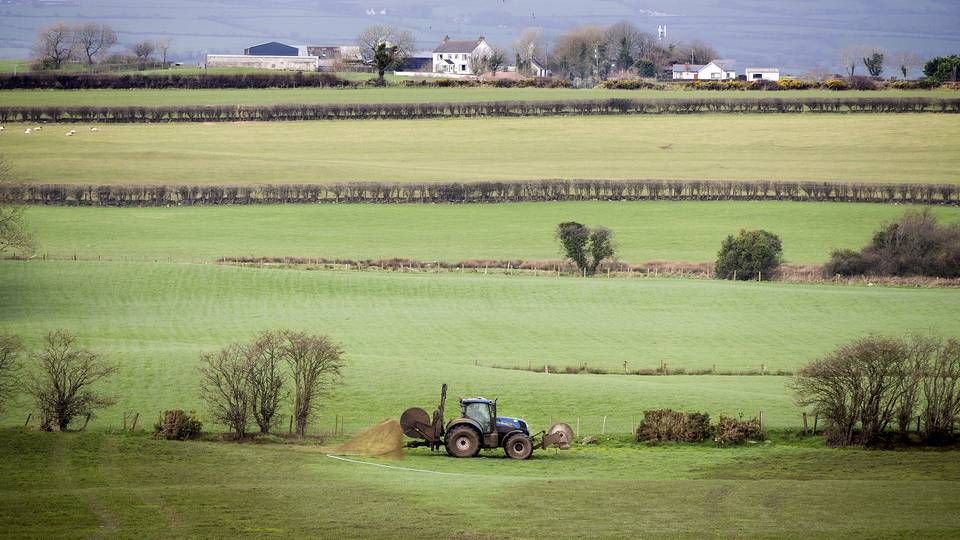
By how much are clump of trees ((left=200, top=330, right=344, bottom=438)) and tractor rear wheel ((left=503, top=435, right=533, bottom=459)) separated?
22.1ft

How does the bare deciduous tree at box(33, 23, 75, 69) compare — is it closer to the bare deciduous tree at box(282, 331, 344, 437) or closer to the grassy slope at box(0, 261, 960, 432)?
the grassy slope at box(0, 261, 960, 432)

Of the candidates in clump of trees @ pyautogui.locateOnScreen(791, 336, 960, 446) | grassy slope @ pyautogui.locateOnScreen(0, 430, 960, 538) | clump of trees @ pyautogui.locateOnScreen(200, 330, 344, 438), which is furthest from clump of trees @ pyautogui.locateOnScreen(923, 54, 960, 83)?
grassy slope @ pyautogui.locateOnScreen(0, 430, 960, 538)

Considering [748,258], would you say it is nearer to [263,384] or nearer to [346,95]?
[263,384]

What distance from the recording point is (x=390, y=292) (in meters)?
65.1

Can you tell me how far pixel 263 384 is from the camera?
38344mm

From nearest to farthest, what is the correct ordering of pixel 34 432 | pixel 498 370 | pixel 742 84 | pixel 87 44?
pixel 34 432 < pixel 498 370 < pixel 742 84 < pixel 87 44

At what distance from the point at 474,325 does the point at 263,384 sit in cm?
2142

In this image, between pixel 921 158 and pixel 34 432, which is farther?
pixel 921 158

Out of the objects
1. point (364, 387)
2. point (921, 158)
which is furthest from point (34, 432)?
Answer: point (921, 158)

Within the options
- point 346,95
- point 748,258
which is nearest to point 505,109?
point 346,95

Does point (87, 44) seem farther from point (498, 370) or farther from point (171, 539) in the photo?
point (171, 539)

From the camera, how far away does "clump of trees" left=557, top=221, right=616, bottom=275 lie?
75312mm

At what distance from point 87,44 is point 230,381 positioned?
168m

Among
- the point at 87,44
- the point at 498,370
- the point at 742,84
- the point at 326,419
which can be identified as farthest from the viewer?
the point at 87,44
